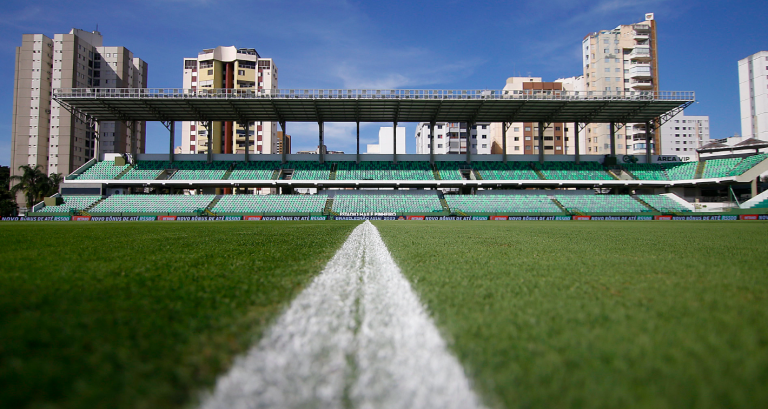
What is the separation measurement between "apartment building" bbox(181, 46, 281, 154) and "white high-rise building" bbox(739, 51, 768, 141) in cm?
8455

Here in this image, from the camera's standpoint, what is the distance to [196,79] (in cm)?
6744

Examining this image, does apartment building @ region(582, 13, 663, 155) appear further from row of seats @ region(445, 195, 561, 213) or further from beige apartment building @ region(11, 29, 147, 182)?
beige apartment building @ region(11, 29, 147, 182)

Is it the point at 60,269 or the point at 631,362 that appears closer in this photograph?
the point at 631,362

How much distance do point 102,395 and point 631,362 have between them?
1746mm

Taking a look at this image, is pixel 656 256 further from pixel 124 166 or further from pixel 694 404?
pixel 124 166

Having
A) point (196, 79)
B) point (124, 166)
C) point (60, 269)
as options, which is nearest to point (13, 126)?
point (196, 79)

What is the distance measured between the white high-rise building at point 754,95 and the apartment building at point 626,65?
63.9 feet

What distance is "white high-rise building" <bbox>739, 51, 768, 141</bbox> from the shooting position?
65500mm

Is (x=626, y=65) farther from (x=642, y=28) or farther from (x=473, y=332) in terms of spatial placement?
(x=473, y=332)

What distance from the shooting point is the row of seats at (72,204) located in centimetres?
3194

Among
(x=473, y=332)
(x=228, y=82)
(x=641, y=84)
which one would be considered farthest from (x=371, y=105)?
(x=641, y=84)

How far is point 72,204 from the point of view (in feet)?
108

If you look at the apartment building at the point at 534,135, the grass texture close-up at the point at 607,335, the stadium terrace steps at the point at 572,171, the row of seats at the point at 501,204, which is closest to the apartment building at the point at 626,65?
the apartment building at the point at 534,135

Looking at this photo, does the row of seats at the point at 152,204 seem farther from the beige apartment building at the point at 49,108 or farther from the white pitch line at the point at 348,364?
the white pitch line at the point at 348,364
